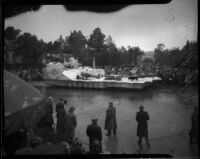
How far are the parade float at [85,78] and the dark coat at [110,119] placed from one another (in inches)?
11.2

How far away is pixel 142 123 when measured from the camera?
230 cm

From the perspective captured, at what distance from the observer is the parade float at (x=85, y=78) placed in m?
2.45

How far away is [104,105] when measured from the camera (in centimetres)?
238

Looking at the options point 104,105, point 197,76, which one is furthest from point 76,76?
point 197,76

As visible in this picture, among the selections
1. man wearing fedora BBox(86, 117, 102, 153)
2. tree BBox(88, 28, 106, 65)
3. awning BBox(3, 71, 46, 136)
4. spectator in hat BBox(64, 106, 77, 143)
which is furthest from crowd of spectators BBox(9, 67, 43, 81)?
man wearing fedora BBox(86, 117, 102, 153)

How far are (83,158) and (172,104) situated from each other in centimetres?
112

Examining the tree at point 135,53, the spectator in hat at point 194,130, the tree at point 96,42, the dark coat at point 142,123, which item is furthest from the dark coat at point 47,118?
the spectator in hat at point 194,130

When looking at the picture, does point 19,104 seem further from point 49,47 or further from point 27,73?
point 49,47

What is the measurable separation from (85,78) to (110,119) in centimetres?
57

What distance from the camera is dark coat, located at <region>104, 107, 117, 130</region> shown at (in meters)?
2.33

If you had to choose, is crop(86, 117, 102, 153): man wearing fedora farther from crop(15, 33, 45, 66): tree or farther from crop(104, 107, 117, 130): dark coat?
crop(15, 33, 45, 66): tree

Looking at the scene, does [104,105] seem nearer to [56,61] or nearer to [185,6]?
[56,61]

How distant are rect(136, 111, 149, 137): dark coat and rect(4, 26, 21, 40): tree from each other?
1.57 meters

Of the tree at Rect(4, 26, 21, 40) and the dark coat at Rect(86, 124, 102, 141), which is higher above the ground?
the tree at Rect(4, 26, 21, 40)
